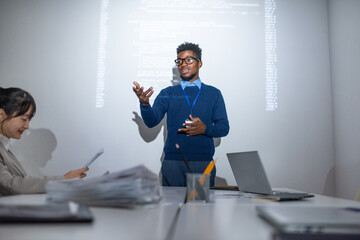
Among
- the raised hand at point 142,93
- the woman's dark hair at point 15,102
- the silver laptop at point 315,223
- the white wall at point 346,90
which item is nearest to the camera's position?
the silver laptop at point 315,223

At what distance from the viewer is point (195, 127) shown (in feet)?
6.29

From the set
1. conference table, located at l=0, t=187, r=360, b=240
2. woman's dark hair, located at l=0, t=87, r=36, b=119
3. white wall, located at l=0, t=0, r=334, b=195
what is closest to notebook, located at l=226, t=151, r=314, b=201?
conference table, located at l=0, t=187, r=360, b=240

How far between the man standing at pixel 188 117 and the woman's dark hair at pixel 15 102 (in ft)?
1.98

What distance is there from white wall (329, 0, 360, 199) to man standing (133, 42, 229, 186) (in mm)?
1023

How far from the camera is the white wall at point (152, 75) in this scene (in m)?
2.57

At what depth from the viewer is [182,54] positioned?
2.26m

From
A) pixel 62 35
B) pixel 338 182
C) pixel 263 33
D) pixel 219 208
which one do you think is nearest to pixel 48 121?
pixel 62 35

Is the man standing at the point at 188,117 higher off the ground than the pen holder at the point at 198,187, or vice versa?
the man standing at the point at 188,117

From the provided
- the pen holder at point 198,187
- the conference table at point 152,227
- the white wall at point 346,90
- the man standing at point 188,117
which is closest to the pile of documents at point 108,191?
the conference table at point 152,227

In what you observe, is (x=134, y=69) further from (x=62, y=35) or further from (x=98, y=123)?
(x=62, y=35)

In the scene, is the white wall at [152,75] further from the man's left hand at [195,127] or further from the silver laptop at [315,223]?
the silver laptop at [315,223]

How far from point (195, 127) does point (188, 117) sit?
21 centimetres

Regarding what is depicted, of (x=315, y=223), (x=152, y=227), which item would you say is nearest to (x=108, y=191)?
(x=152, y=227)

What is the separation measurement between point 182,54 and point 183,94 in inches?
12.2
